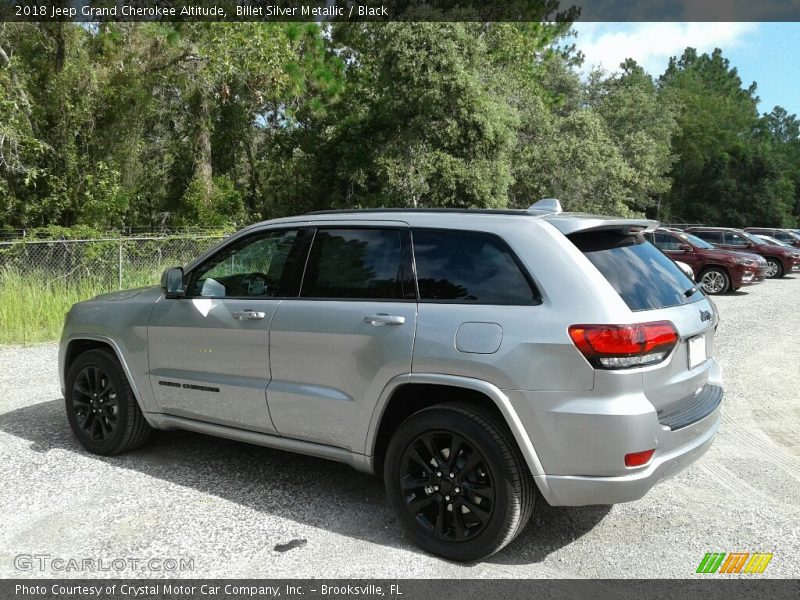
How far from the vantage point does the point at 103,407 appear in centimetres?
528

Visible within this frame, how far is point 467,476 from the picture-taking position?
3.65 m

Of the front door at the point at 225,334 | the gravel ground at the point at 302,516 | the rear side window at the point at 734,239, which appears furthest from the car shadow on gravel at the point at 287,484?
the rear side window at the point at 734,239

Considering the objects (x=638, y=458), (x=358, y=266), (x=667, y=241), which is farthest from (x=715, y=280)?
(x=638, y=458)

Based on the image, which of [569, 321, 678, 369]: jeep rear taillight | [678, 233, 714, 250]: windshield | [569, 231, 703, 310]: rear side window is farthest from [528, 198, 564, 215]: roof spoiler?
[678, 233, 714, 250]: windshield

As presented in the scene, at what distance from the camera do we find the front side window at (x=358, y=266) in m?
4.05

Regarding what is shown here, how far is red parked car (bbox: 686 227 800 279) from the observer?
2270 centimetres

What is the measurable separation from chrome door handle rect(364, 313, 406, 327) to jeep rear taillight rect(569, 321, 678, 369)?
0.93 meters

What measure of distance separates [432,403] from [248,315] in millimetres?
1331

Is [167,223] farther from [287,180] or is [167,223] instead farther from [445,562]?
[445,562]

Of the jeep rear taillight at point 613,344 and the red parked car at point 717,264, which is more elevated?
the jeep rear taillight at point 613,344

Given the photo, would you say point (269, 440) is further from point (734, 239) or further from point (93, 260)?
point (734, 239)

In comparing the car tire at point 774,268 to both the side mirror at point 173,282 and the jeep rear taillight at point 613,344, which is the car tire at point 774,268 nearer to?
the jeep rear taillight at point 613,344

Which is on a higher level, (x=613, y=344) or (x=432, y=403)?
(x=613, y=344)

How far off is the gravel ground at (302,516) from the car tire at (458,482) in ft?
0.48
